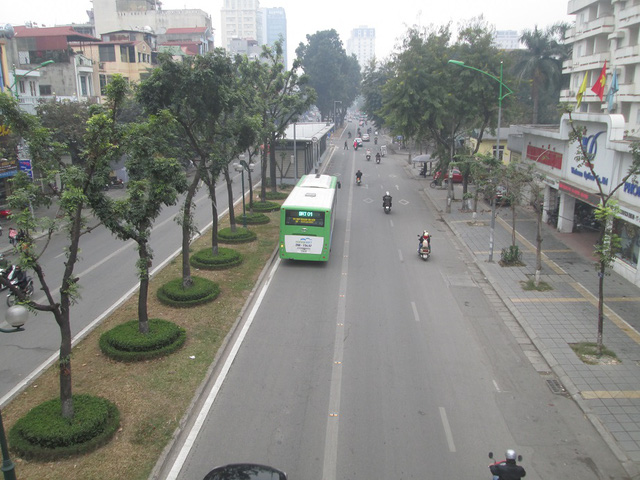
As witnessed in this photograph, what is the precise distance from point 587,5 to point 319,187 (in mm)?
29508

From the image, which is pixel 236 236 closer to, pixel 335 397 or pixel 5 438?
pixel 335 397

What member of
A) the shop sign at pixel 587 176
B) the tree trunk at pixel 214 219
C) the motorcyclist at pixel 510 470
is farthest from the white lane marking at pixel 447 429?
the shop sign at pixel 587 176

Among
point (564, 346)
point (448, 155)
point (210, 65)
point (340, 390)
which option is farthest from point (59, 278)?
point (448, 155)

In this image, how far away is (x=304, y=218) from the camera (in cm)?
2233

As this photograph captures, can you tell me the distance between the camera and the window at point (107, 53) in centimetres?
5478

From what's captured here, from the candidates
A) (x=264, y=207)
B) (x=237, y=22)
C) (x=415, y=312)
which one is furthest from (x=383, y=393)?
(x=237, y=22)

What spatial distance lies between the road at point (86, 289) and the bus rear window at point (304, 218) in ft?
20.3

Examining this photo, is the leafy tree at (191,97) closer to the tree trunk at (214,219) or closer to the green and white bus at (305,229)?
the tree trunk at (214,219)

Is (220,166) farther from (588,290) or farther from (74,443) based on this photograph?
(588,290)

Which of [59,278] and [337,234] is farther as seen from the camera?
[337,234]

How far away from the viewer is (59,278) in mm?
21312

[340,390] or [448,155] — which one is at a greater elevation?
[448,155]

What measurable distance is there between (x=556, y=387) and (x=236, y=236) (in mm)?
16745

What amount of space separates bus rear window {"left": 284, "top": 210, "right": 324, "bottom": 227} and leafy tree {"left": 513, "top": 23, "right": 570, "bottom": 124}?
42.3 m
